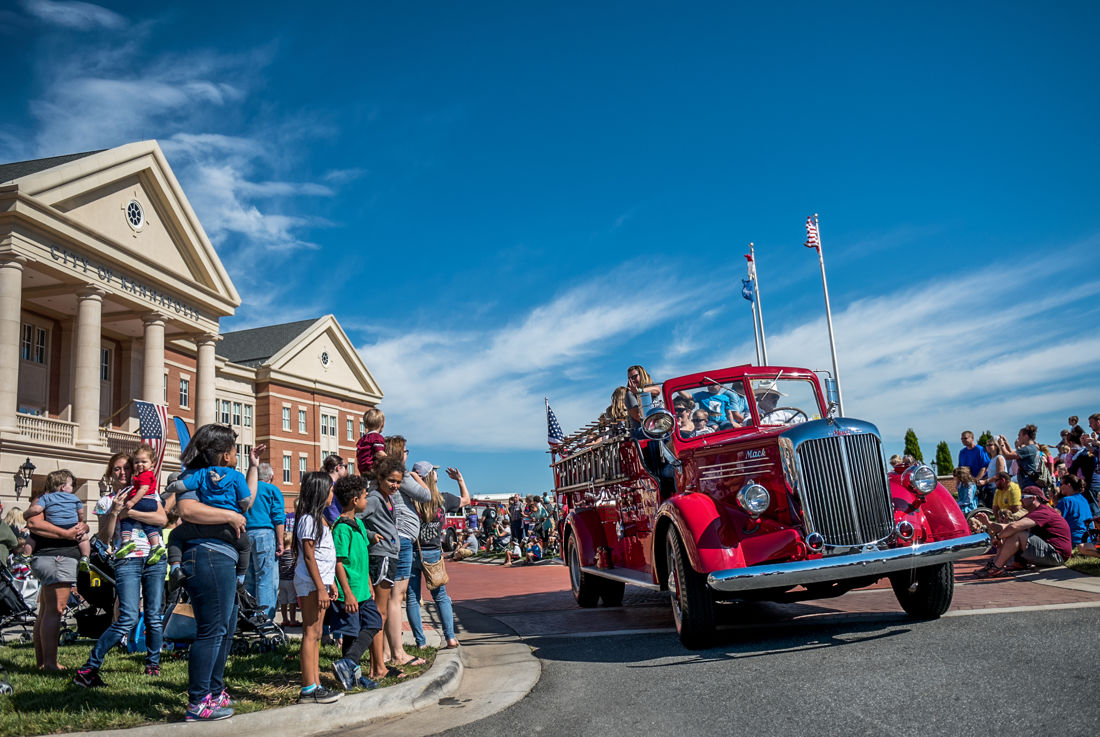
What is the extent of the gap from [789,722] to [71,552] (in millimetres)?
5508

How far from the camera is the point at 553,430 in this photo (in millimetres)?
12062

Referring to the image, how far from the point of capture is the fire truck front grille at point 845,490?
20.0 feet

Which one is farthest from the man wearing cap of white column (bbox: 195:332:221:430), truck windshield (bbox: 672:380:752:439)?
white column (bbox: 195:332:221:430)

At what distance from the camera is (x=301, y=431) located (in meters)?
50.1

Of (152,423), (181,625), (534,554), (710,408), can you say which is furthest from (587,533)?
(152,423)

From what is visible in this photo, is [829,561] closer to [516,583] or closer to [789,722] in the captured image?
[789,722]

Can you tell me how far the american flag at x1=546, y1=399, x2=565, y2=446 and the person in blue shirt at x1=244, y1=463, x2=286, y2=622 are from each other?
15.4 feet

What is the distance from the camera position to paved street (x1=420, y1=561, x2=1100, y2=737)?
160 inches

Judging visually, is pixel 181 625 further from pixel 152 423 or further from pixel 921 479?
pixel 152 423

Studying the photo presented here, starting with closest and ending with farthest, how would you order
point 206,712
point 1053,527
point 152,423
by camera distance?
point 206,712
point 1053,527
point 152,423

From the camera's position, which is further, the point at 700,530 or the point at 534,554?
the point at 534,554

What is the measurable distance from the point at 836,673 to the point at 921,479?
220 centimetres

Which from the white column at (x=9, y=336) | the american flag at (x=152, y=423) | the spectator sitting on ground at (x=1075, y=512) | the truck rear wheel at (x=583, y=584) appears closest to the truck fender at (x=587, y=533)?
the truck rear wheel at (x=583, y=584)

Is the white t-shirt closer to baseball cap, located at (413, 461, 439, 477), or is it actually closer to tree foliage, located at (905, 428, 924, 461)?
baseball cap, located at (413, 461, 439, 477)
